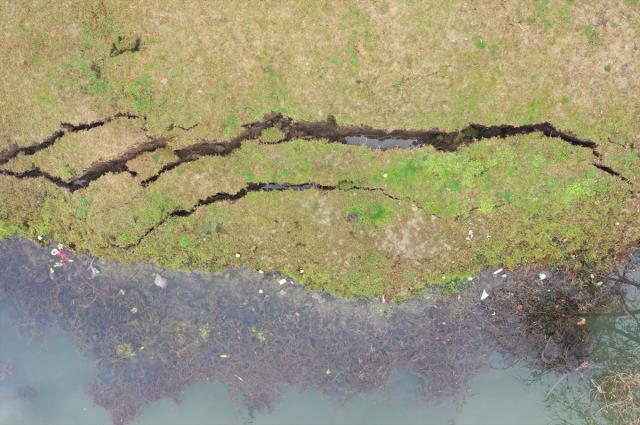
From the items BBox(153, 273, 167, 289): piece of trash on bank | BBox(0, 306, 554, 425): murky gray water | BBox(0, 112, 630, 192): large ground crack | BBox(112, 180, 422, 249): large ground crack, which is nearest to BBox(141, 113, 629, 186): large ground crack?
BBox(0, 112, 630, 192): large ground crack

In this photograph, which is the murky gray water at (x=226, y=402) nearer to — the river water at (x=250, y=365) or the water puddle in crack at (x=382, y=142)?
the river water at (x=250, y=365)

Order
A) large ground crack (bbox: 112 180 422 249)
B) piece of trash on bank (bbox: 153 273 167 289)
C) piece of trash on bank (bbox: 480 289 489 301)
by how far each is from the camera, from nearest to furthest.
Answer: large ground crack (bbox: 112 180 422 249) → piece of trash on bank (bbox: 480 289 489 301) → piece of trash on bank (bbox: 153 273 167 289)

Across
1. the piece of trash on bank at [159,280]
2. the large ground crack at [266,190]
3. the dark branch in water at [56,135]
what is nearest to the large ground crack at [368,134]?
the large ground crack at [266,190]

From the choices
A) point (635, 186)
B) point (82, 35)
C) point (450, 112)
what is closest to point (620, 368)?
point (635, 186)

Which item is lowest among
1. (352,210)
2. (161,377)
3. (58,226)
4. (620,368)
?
(161,377)

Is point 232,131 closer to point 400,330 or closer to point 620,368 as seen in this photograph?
point 400,330

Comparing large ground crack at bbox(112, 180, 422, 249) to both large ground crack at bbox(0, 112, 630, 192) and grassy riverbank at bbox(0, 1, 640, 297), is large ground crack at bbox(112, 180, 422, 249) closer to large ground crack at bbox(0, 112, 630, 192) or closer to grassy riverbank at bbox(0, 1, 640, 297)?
grassy riverbank at bbox(0, 1, 640, 297)

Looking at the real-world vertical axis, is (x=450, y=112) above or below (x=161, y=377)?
above

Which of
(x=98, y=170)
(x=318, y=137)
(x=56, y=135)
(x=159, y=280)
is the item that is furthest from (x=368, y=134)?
(x=56, y=135)
